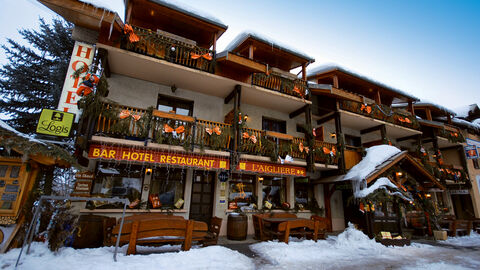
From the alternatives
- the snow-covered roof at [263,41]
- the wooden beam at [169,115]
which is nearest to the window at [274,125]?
the snow-covered roof at [263,41]

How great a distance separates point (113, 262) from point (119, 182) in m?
4.59

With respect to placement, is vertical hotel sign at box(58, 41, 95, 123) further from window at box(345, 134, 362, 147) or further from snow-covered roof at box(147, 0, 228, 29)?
window at box(345, 134, 362, 147)

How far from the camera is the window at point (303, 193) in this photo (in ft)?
41.9

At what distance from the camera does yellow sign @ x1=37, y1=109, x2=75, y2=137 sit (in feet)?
20.9

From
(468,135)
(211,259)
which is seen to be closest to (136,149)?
(211,259)

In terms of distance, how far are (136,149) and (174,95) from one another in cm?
365

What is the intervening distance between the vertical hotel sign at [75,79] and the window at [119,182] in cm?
267

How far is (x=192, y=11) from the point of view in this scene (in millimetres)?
9781

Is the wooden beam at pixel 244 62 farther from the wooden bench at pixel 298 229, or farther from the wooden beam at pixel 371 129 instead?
the wooden beam at pixel 371 129

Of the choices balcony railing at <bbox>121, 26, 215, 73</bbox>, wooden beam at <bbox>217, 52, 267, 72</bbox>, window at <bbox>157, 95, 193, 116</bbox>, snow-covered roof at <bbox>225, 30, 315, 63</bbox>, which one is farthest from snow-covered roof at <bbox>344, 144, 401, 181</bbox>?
window at <bbox>157, 95, 193, 116</bbox>

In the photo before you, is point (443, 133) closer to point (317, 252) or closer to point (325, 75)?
point (325, 75)

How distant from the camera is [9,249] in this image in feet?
17.2

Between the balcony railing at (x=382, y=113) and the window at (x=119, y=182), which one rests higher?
the balcony railing at (x=382, y=113)

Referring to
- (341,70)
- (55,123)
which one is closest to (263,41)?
(341,70)
